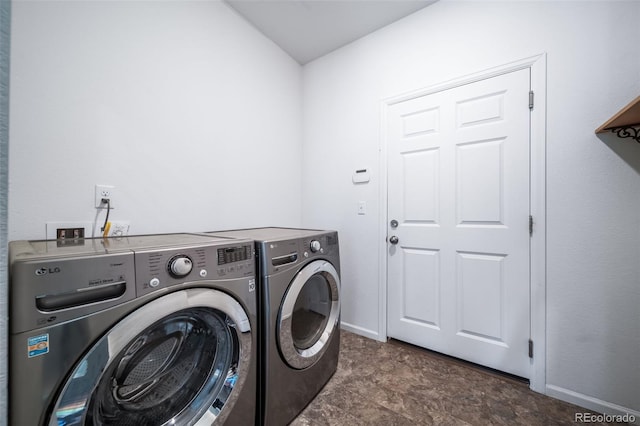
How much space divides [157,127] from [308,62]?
5.37ft

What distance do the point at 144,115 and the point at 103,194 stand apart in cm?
48

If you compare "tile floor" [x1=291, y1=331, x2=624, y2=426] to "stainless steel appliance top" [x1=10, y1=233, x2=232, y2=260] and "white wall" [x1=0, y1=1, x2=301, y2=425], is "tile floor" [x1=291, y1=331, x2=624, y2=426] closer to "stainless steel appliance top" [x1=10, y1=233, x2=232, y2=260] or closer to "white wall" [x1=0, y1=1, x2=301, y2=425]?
"stainless steel appliance top" [x1=10, y1=233, x2=232, y2=260]

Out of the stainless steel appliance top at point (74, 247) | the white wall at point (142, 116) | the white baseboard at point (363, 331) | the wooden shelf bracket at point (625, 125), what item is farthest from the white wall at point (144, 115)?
the wooden shelf bracket at point (625, 125)

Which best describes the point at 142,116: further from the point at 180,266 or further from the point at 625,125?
the point at 625,125

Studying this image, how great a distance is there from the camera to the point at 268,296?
1019 mm

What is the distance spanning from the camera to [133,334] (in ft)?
2.17

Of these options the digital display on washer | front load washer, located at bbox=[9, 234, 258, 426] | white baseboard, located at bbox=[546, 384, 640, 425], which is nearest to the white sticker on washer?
front load washer, located at bbox=[9, 234, 258, 426]

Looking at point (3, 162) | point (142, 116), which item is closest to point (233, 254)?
point (3, 162)

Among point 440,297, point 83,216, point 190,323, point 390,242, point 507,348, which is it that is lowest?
point 507,348

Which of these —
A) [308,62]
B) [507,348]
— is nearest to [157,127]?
[308,62]

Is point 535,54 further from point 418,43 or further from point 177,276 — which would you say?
point 177,276

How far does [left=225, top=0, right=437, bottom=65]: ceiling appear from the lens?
171 centimetres

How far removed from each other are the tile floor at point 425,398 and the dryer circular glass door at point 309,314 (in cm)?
28

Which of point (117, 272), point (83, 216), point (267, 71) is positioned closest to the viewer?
point (117, 272)
